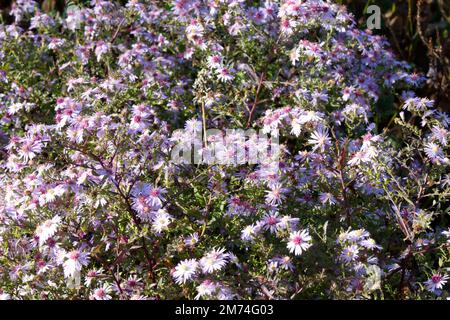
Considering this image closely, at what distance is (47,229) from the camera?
212 centimetres

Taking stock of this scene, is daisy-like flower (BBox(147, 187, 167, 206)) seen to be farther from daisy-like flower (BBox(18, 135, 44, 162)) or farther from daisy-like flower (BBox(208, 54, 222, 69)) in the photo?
daisy-like flower (BBox(208, 54, 222, 69))

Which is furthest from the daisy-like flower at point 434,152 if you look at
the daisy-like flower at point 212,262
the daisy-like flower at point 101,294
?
the daisy-like flower at point 101,294

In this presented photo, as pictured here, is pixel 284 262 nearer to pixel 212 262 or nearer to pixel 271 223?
pixel 271 223

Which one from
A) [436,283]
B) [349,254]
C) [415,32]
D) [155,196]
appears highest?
[155,196]

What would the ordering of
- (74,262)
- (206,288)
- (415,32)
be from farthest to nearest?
(415,32) < (74,262) < (206,288)

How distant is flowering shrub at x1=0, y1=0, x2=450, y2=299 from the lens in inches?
85.0

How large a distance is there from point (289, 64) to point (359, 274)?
4.31 feet

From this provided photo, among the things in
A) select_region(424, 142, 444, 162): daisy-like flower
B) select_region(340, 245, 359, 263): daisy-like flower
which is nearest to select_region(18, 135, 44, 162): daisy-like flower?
select_region(340, 245, 359, 263): daisy-like flower

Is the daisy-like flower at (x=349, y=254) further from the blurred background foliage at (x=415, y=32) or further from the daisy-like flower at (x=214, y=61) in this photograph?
the blurred background foliage at (x=415, y=32)

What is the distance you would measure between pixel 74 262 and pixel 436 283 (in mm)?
1103

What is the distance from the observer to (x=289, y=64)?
3.22 meters

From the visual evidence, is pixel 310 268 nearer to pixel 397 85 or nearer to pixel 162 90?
pixel 162 90

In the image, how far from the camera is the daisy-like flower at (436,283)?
221 centimetres

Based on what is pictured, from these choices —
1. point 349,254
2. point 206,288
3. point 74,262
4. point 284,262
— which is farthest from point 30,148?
point 349,254
